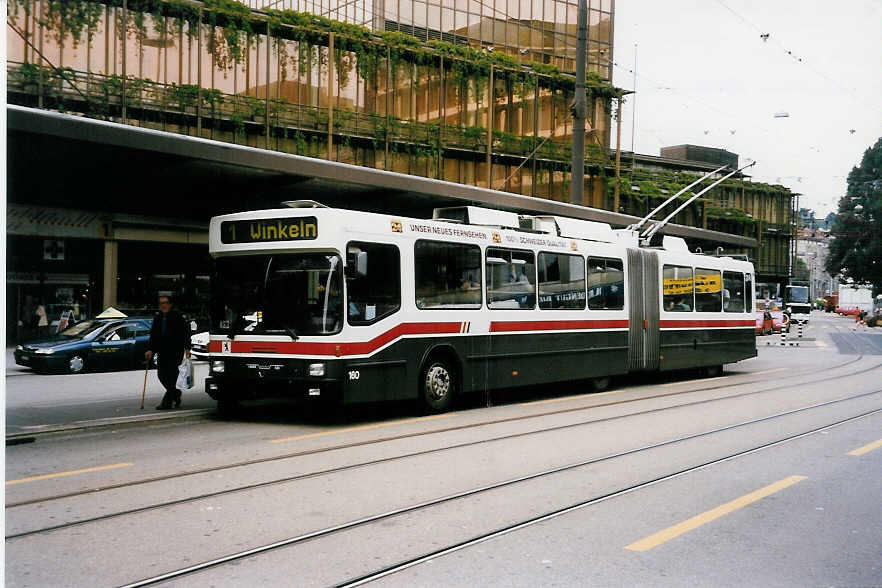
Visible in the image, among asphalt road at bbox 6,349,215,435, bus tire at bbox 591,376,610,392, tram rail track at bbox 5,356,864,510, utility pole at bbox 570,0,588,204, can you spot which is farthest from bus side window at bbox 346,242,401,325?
utility pole at bbox 570,0,588,204

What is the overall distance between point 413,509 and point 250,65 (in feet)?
98.8

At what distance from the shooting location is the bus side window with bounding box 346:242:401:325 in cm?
1162

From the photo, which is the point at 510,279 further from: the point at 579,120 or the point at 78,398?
the point at 579,120

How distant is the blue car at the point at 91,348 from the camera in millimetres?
21203

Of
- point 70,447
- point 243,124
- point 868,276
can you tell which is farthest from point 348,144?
point 868,276

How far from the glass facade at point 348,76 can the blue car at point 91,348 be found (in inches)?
375

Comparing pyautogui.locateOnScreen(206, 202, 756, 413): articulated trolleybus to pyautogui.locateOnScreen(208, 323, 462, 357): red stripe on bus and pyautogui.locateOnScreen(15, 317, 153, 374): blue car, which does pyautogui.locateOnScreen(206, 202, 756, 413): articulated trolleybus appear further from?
pyautogui.locateOnScreen(15, 317, 153, 374): blue car

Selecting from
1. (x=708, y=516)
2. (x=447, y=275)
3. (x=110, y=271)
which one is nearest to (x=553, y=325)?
(x=447, y=275)

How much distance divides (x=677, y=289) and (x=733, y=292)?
2785 millimetres

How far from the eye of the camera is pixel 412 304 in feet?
41.2

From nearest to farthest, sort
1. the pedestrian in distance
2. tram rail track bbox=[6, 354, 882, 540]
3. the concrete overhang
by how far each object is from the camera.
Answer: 1. tram rail track bbox=[6, 354, 882, 540]
2. the concrete overhang
3. the pedestrian in distance

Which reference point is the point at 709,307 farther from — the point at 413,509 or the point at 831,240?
the point at 831,240

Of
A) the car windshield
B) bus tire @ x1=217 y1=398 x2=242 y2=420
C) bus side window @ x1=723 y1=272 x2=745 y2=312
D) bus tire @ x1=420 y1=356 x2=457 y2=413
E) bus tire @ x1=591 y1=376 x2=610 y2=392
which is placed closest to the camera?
bus tire @ x1=217 y1=398 x2=242 y2=420

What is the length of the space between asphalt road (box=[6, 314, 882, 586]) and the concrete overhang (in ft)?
13.0
